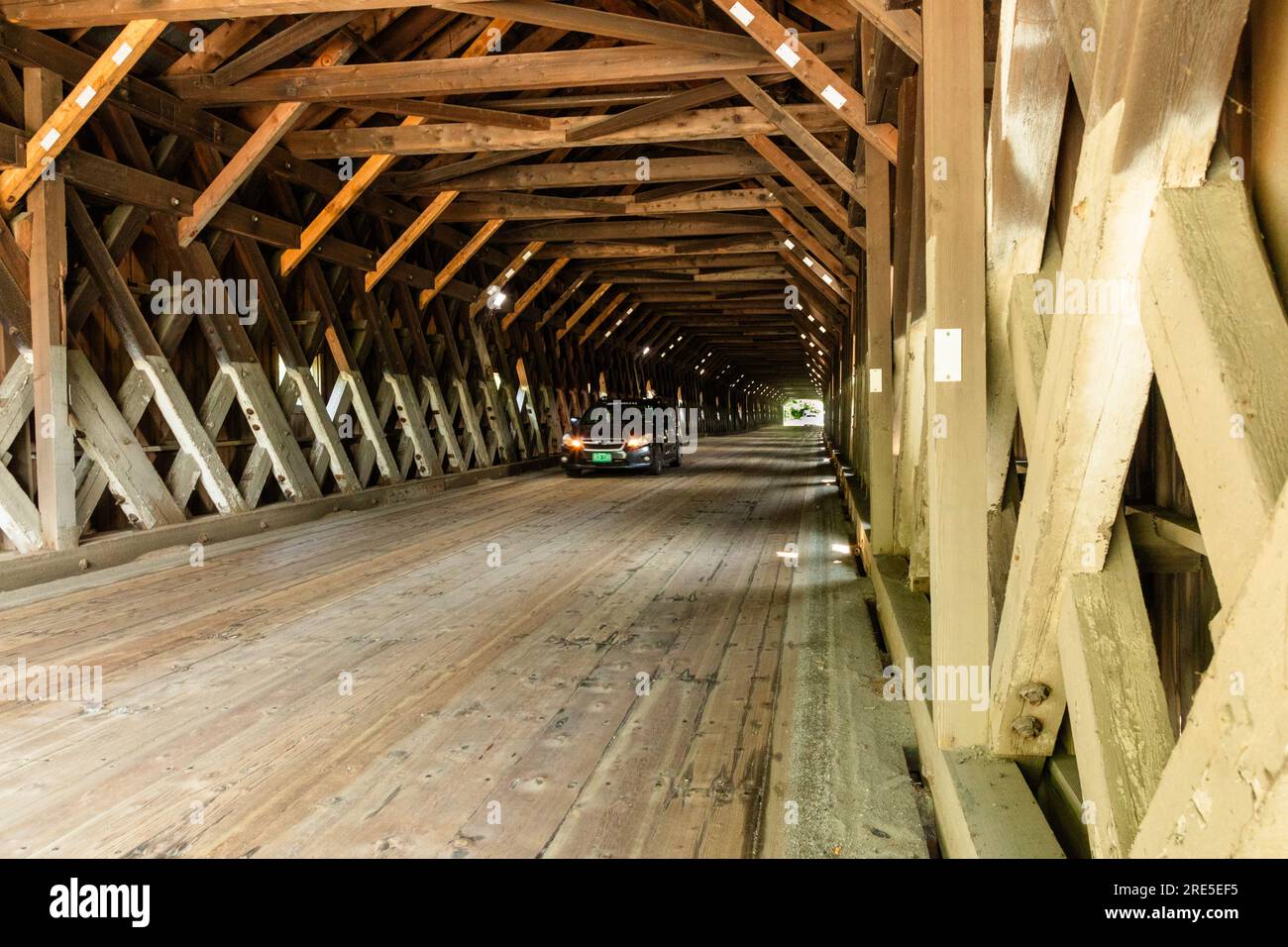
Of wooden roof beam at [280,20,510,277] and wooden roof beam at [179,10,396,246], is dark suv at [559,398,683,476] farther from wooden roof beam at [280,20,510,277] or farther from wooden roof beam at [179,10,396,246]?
wooden roof beam at [179,10,396,246]

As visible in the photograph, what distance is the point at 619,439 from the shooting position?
16.0m

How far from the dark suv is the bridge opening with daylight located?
118 inches

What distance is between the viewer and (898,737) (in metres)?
3.18

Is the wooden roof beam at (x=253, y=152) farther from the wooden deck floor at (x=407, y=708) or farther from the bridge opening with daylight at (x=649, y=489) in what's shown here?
the wooden deck floor at (x=407, y=708)

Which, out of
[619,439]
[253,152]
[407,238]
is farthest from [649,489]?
[253,152]

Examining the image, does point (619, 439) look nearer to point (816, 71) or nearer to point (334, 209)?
point (334, 209)

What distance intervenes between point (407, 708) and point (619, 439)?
12565mm

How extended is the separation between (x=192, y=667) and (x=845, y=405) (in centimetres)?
1484

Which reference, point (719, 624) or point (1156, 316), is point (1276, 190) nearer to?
point (1156, 316)

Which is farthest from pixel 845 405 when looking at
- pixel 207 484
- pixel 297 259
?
pixel 207 484

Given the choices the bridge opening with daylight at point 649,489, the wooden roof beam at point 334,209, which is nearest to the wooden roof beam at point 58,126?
the bridge opening with daylight at point 649,489

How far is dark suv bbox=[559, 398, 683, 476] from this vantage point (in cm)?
1595

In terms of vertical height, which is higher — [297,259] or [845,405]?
[297,259]
